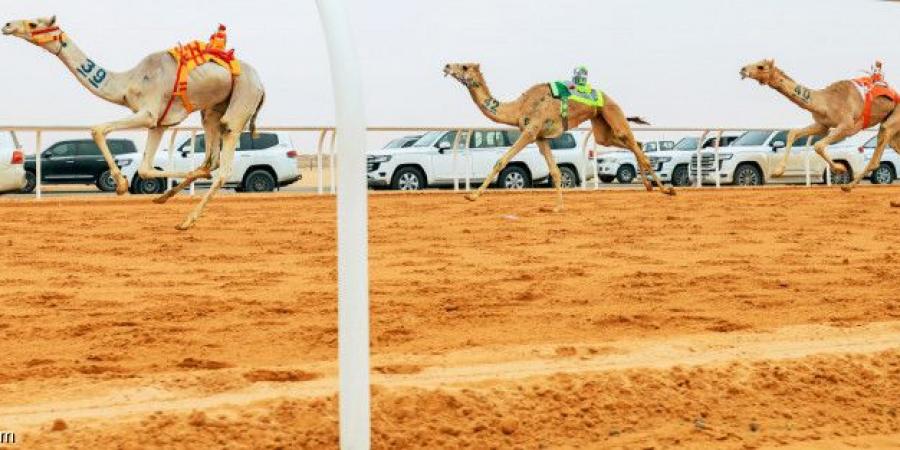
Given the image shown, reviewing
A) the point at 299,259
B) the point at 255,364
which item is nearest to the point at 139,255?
the point at 299,259

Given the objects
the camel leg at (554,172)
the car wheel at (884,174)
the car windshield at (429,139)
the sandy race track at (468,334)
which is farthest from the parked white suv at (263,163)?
the car wheel at (884,174)

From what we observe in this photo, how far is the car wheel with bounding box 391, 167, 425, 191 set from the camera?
88.8 feet

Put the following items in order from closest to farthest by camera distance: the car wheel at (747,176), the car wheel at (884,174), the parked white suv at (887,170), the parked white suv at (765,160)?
the parked white suv at (765,160) < the car wheel at (747,176) < the parked white suv at (887,170) < the car wheel at (884,174)

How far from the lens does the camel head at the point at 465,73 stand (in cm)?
1919

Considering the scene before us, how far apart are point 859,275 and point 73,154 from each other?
21451 mm

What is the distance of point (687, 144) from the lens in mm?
33625

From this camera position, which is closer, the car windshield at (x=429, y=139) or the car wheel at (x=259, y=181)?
the car windshield at (x=429, y=139)

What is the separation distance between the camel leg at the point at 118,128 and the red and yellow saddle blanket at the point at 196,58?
29 centimetres

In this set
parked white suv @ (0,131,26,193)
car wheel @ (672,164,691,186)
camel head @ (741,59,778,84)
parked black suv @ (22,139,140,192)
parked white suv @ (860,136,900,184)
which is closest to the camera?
camel head @ (741,59,778,84)

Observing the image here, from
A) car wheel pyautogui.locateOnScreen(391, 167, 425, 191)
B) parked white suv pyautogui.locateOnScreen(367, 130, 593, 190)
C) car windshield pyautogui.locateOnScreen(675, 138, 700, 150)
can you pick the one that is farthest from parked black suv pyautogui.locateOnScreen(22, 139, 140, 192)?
car windshield pyautogui.locateOnScreen(675, 138, 700, 150)

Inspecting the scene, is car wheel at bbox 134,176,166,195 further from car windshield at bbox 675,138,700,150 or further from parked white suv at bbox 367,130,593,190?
car windshield at bbox 675,138,700,150

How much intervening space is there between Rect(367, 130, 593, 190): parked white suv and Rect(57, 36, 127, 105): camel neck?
443 inches

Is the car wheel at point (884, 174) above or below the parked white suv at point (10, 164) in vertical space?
below

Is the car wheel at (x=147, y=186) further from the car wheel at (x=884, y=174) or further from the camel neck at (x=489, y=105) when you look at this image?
the car wheel at (x=884, y=174)
